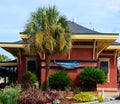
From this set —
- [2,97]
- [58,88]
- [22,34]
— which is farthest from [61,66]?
[2,97]

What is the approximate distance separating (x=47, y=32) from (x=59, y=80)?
4.61 meters

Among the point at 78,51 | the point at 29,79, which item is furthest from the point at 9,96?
the point at 78,51

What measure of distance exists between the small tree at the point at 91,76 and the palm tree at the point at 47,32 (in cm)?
341

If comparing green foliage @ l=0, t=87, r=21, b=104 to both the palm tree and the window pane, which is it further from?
the window pane

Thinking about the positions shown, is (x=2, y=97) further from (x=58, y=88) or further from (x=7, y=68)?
(x=7, y=68)

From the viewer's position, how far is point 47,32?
3052 cm

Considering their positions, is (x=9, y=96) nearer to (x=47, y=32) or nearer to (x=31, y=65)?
(x=47, y=32)

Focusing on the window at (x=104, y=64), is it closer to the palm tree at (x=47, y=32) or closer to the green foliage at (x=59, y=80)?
the green foliage at (x=59, y=80)

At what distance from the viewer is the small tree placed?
33375mm

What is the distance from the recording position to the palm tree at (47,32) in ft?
99.3

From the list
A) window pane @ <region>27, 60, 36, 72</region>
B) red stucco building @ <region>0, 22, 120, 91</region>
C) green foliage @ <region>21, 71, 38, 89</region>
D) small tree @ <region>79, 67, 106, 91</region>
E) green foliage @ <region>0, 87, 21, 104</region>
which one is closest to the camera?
green foliage @ <region>0, 87, 21, 104</region>

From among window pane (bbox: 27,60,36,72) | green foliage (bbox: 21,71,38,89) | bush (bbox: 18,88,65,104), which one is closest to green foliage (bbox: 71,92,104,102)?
bush (bbox: 18,88,65,104)

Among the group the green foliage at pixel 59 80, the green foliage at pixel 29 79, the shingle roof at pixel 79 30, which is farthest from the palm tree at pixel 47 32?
the shingle roof at pixel 79 30

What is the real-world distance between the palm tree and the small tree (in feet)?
11.2
